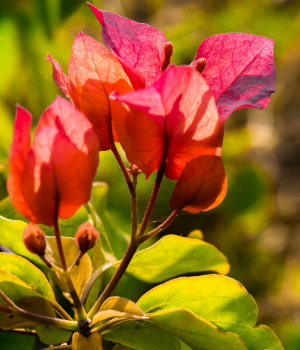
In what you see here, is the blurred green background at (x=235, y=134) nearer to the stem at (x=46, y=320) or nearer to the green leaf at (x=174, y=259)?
the green leaf at (x=174, y=259)

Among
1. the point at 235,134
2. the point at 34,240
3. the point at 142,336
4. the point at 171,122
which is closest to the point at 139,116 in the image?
the point at 171,122

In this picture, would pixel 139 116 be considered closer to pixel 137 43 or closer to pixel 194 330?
pixel 137 43

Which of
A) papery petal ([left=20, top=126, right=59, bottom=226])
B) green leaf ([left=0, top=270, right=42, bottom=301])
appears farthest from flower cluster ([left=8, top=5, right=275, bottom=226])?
green leaf ([left=0, top=270, right=42, bottom=301])

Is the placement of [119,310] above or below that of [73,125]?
below

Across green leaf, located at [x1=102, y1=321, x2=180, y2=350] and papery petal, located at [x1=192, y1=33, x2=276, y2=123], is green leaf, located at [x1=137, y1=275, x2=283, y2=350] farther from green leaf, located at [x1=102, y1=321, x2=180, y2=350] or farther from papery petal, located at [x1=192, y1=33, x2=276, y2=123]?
papery petal, located at [x1=192, y1=33, x2=276, y2=123]

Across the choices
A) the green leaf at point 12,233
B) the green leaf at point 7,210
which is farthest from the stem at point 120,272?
the green leaf at point 7,210
